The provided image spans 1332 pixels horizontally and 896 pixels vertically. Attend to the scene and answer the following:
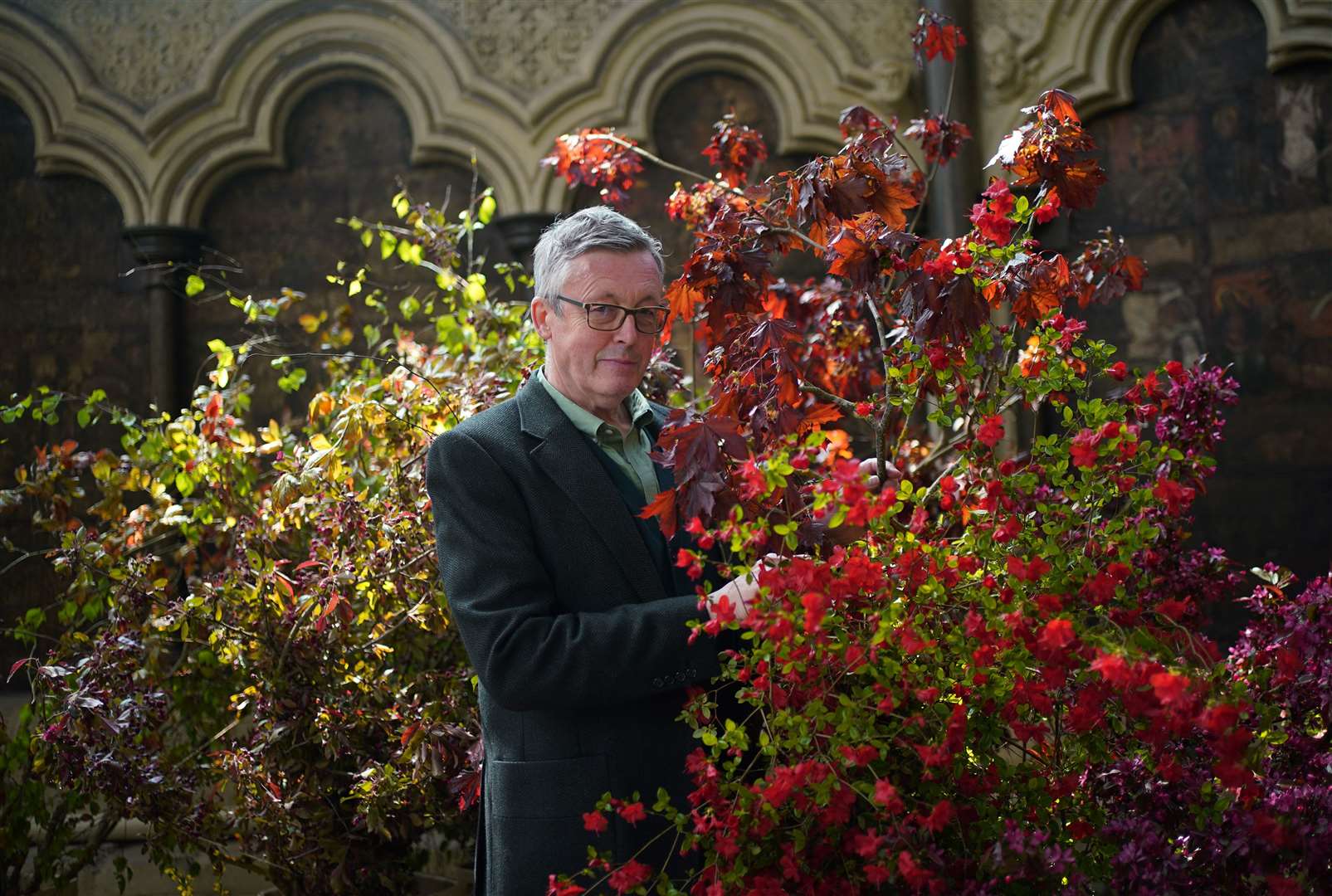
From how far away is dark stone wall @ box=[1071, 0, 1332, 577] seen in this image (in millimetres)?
4160

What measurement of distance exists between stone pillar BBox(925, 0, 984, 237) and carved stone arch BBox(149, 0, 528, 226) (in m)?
1.50

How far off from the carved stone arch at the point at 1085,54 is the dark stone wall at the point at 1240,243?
77 mm

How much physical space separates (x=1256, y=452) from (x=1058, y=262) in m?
2.74

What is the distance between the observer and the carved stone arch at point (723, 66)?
15.2 ft

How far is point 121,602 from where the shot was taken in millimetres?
2949

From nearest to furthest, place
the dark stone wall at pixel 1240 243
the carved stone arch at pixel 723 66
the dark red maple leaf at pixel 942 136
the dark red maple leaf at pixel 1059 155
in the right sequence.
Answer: the dark red maple leaf at pixel 1059 155 < the dark red maple leaf at pixel 942 136 < the dark stone wall at pixel 1240 243 < the carved stone arch at pixel 723 66

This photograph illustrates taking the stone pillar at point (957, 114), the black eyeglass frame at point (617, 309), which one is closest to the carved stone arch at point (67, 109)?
the stone pillar at point (957, 114)

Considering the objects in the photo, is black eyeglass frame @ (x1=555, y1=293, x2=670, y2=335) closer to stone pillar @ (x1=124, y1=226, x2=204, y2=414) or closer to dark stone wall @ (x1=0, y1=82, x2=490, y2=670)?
dark stone wall @ (x1=0, y1=82, x2=490, y2=670)

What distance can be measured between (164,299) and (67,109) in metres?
0.78

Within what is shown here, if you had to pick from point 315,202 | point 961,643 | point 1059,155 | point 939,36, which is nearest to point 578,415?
point 961,643

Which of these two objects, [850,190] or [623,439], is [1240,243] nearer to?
[850,190]

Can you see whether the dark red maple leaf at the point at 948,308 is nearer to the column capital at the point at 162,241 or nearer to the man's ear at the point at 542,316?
the man's ear at the point at 542,316

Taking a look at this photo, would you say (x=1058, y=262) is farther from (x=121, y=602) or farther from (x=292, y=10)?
(x=292, y=10)

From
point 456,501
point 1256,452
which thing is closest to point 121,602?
point 456,501
